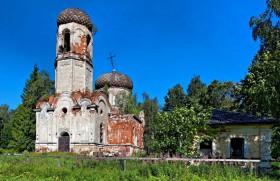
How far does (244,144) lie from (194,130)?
348 centimetres

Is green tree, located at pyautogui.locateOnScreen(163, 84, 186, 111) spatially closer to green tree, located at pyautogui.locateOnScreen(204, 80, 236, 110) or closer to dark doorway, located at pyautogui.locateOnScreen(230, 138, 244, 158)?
green tree, located at pyautogui.locateOnScreen(204, 80, 236, 110)

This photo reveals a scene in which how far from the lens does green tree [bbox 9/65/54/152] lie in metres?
35.6

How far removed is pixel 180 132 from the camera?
15969mm

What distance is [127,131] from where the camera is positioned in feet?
102

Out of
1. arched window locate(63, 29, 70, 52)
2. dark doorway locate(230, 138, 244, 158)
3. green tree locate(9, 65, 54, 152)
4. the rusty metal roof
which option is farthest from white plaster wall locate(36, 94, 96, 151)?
dark doorway locate(230, 138, 244, 158)

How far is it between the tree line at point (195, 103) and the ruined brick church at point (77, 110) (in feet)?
14.0

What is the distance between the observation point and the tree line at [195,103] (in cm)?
1424

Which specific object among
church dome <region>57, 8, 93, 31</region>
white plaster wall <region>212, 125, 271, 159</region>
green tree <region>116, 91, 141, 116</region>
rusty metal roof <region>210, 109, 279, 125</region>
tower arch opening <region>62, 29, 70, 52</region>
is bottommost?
white plaster wall <region>212, 125, 271, 159</region>

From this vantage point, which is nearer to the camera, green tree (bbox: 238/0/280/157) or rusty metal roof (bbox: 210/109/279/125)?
green tree (bbox: 238/0/280/157)

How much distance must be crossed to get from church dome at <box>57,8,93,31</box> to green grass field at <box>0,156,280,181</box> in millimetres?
18592

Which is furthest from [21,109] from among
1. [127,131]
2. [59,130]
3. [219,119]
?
[219,119]

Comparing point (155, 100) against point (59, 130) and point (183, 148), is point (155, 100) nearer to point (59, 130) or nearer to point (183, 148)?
point (59, 130)

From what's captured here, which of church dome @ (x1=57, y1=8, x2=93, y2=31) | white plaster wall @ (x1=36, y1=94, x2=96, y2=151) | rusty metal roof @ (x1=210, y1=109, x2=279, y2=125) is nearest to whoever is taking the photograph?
rusty metal roof @ (x1=210, y1=109, x2=279, y2=125)

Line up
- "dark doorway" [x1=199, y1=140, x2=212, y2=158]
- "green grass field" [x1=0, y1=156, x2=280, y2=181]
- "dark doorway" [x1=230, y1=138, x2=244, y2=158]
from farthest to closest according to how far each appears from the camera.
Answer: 1. "dark doorway" [x1=199, y1=140, x2=212, y2=158]
2. "dark doorway" [x1=230, y1=138, x2=244, y2=158]
3. "green grass field" [x1=0, y1=156, x2=280, y2=181]
